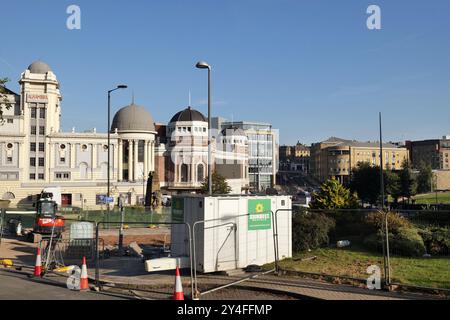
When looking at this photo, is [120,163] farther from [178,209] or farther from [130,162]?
[178,209]

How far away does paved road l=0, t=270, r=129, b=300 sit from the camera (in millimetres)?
11430

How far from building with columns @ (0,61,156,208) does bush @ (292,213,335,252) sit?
54331 mm

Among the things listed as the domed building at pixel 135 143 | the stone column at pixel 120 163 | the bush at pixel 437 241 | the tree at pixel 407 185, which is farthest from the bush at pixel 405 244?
the tree at pixel 407 185

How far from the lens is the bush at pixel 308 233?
17.8 m

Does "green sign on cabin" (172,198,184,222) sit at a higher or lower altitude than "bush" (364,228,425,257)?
higher

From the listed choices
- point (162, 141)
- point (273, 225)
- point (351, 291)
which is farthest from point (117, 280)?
point (162, 141)

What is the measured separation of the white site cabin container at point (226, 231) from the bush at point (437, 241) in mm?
6040

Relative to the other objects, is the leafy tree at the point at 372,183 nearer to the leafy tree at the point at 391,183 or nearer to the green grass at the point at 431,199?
the leafy tree at the point at 391,183

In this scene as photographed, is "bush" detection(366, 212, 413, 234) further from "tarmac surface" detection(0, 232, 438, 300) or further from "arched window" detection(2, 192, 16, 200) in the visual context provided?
"arched window" detection(2, 192, 16, 200)

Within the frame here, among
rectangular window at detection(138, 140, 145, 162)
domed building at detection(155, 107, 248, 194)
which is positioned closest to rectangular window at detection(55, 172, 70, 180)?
rectangular window at detection(138, 140, 145, 162)

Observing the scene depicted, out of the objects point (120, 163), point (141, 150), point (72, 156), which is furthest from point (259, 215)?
point (141, 150)

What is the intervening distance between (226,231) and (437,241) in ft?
28.7

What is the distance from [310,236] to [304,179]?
177m

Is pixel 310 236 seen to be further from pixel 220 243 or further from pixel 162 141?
pixel 162 141
